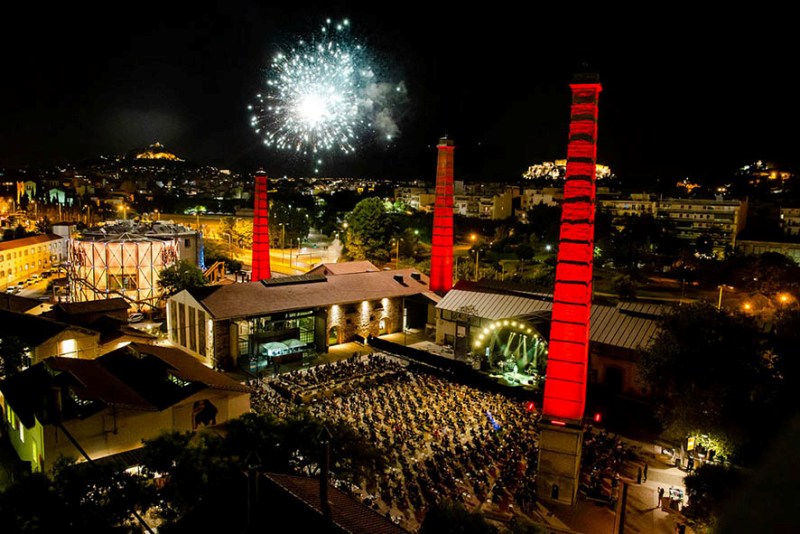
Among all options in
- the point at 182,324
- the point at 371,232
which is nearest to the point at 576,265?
the point at 182,324

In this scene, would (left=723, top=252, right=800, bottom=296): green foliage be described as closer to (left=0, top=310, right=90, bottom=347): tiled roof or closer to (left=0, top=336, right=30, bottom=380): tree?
(left=0, top=310, right=90, bottom=347): tiled roof

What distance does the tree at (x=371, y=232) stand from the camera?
188 feet

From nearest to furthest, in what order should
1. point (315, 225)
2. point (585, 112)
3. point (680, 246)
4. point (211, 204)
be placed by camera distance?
point (585, 112)
point (680, 246)
point (315, 225)
point (211, 204)

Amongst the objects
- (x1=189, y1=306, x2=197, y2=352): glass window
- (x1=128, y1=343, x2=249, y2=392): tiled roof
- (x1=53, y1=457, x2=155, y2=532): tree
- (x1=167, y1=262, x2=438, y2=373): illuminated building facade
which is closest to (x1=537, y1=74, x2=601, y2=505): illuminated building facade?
Result: (x1=128, y1=343, x2=249, y2=392): tiled roof

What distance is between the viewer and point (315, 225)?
309 feet

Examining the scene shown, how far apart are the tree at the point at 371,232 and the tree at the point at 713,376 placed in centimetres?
3916

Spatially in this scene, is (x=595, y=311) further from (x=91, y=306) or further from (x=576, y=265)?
(x=91, y=306)

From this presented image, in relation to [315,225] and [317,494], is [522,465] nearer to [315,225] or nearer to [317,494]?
[317,494]

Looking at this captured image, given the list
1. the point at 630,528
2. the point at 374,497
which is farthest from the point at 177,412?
the point at 630,528

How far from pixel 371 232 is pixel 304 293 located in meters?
24.5

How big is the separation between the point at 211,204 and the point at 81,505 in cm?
12134

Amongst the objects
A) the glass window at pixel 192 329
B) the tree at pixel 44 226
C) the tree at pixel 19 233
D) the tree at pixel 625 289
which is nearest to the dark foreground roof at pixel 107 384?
the glass window at pixel 192 329

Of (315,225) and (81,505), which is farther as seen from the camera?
(315,225)

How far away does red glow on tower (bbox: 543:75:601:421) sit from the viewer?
60.2 ft
